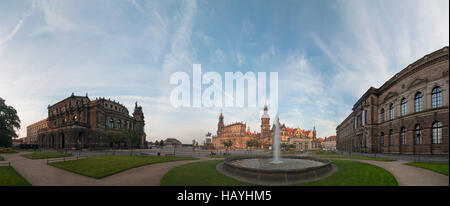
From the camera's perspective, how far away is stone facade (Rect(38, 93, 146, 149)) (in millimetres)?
56812

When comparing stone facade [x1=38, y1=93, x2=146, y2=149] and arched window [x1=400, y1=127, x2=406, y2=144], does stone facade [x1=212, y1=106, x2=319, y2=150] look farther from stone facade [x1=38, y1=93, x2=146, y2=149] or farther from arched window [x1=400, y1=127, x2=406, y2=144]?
arched window [x1=400, y1=127, x2=406, y2=144]

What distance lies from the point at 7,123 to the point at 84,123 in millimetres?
16187

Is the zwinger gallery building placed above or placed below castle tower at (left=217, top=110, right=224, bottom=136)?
above

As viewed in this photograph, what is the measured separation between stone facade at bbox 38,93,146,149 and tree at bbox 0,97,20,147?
12163mm

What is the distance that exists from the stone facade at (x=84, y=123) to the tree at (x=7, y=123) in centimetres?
1216

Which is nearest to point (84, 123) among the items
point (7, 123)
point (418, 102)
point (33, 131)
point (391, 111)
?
point (7, 123)

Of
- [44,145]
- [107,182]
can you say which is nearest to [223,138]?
[44,145]

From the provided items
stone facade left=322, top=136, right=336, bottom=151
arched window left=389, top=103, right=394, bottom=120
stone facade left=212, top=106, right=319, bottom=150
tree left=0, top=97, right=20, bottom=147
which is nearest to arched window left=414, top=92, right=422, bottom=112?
arched window left=389, top=103, right=394, bottom=120

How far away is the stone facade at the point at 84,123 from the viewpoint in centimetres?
5681

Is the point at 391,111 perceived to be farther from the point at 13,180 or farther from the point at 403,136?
the point at 13,180

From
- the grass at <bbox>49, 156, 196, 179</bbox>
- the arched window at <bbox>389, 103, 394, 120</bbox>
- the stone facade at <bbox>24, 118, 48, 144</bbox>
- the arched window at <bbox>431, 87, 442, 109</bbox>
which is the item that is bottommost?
the stone facade at <bbox>24, 118, 48, 144</bbox>

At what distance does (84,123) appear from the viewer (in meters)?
58.1
